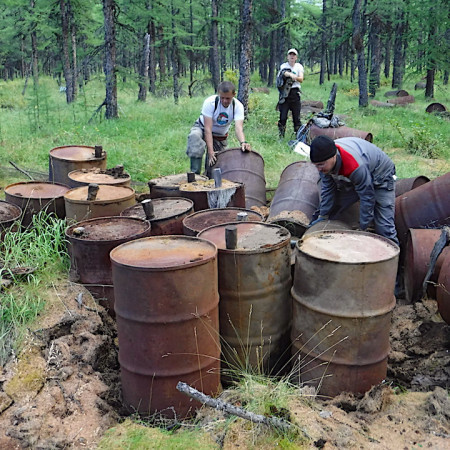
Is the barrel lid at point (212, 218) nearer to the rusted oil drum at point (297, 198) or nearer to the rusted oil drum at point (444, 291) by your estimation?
the rusted oil drum at point (297, 198)

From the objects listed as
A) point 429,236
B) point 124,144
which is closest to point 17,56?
point 124,144

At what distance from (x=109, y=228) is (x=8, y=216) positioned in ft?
4.62

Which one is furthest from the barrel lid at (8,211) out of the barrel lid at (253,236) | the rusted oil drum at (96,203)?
the barrel lid at (253,236)

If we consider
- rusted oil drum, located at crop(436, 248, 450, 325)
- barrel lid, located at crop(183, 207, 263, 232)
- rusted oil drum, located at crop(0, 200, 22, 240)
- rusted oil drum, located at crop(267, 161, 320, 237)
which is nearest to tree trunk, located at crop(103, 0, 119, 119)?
rusted oil drum, located at crop(267, 161, 320, 237)

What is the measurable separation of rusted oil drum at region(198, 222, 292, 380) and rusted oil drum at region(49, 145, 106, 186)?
2.86 meters

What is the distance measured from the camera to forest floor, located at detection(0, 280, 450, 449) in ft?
9.34

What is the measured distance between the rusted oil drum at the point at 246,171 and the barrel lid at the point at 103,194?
62.5 inches

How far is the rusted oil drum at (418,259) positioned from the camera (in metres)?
4.49

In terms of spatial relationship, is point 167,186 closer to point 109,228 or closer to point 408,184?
point 109,228

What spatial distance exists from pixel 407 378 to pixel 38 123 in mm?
11831

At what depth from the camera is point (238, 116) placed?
6715mm

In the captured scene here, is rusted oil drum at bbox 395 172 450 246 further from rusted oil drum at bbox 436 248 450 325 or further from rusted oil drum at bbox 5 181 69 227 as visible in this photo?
rusted oil drum at bbox 5 181 69 227

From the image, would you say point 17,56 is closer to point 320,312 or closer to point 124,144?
point 124,144

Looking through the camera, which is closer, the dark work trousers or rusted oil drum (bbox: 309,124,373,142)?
rusted oil drum (bbox: 309,124,373,142)
